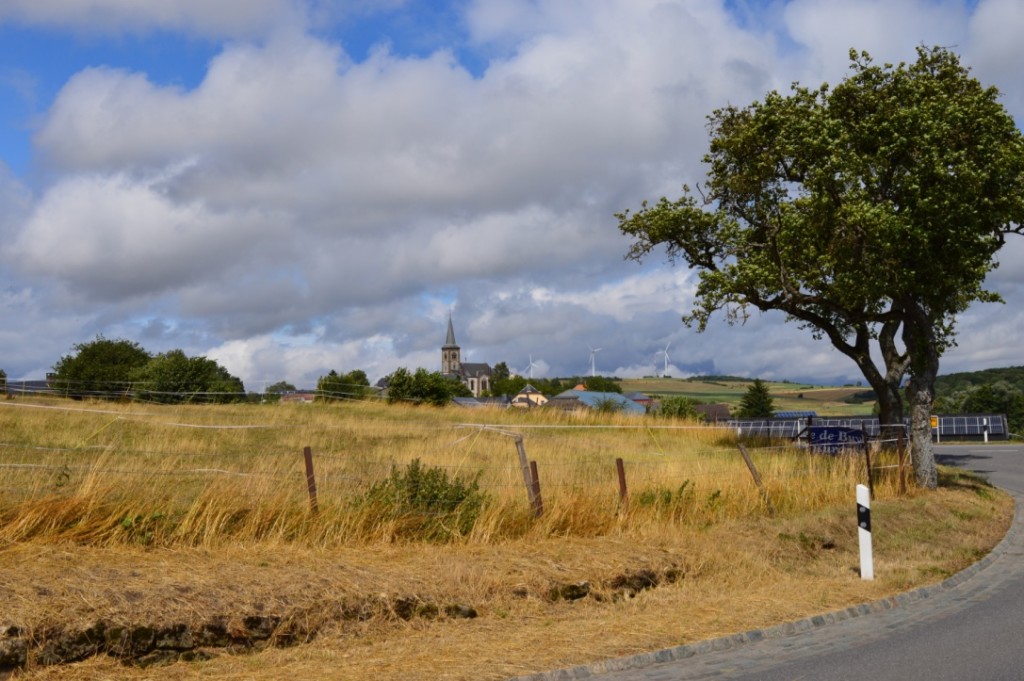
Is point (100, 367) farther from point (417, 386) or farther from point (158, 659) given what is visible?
point (158, 659)

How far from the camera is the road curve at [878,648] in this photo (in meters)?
7.98

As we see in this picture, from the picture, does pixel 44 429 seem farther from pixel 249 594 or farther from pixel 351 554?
pixel 249 594

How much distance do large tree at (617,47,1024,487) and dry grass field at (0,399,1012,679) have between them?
7.61 metres

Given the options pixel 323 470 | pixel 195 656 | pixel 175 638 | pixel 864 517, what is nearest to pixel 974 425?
pixel 864 517

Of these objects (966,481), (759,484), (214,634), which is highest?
(759,484)

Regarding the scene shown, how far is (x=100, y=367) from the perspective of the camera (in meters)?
54.9

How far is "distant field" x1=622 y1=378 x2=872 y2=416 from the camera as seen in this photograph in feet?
337

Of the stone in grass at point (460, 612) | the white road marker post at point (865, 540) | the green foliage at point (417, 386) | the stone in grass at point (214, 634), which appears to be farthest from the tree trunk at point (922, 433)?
the green foliage at point (417, 386)

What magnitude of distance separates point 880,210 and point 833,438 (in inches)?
260

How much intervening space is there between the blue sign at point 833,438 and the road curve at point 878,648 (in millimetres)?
12798

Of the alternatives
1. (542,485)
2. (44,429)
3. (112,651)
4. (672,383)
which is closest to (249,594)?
(112,651)

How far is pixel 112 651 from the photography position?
7.88 m

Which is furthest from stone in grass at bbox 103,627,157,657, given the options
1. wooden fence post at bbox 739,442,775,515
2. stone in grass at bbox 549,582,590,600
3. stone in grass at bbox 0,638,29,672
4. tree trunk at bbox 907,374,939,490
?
tree trunk at bbox 907,374,939,490

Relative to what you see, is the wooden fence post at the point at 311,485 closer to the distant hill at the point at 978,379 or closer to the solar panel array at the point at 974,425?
the solar panel array at the point at 974,425
